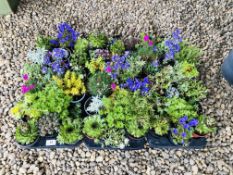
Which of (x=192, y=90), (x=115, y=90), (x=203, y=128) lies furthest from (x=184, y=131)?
(x=115, y=90)

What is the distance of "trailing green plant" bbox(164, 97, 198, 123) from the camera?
220cm

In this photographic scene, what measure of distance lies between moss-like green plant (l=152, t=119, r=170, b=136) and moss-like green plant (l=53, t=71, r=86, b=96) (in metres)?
0.65

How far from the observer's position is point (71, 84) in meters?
2.31

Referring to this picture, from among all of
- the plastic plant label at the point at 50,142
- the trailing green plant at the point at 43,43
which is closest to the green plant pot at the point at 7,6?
the trailing green plant at the point at 43,43

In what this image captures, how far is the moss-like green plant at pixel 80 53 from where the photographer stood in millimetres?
2480

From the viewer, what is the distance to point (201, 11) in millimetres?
3201

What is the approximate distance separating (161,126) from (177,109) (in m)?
0.20

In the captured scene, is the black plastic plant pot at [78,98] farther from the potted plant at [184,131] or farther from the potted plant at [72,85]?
the potted plant at [184,131]

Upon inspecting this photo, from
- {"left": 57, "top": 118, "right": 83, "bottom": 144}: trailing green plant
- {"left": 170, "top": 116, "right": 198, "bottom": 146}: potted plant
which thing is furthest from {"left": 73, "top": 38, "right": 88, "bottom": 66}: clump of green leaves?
{"left": 170, "top": 116, "right": 198, "bottom": 146}: potted plant

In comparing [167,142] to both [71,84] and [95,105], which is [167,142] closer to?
[95,105]

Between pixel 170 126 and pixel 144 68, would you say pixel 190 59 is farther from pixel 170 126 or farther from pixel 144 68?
pixel 170 126

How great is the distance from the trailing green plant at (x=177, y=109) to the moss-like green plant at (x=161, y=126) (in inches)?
3.7

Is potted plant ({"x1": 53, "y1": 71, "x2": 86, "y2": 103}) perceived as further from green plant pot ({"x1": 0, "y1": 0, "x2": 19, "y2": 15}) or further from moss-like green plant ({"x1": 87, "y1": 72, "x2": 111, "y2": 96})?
green plant pot ({"x1": 0, "y1": 0, "x2": 19, "y2": 15})

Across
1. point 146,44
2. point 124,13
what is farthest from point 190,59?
point 124,13
